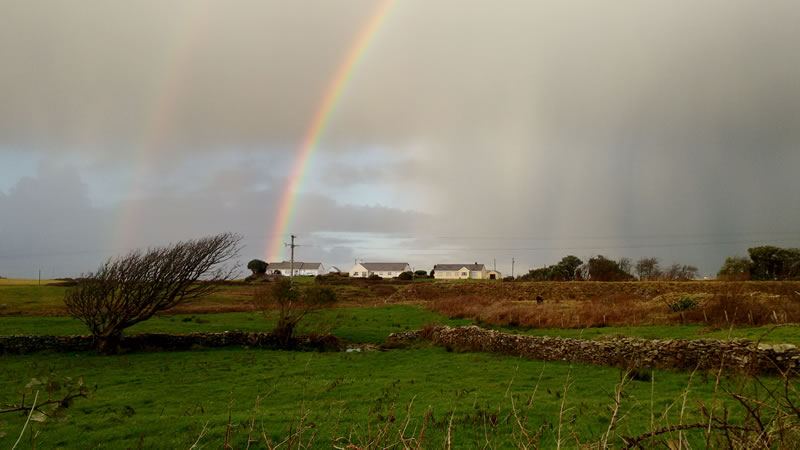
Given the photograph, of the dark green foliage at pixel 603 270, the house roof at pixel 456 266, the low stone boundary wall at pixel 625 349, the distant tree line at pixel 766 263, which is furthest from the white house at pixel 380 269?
the low stone boundary wall at pixel 625 349

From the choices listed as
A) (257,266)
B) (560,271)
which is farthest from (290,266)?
(560,271)

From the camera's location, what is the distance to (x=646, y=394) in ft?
46.3

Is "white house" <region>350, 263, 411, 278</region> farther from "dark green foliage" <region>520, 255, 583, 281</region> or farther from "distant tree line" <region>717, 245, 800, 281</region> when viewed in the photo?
"distant tree line" <region>717, 245, 800, 281</region>

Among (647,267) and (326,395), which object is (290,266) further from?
(326,395)

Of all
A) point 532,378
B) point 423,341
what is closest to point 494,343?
point 423,341

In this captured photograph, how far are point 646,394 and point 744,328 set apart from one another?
1293cm

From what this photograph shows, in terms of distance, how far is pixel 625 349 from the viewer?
1975 cm

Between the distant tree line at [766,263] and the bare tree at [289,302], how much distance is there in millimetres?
62104

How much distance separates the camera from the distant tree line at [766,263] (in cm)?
7331

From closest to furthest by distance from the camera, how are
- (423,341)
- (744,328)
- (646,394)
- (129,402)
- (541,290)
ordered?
(646,394), (129,402), (744,328), (423,341), (541,290)

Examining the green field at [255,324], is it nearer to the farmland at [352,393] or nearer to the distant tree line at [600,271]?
the farmland at [352,393]

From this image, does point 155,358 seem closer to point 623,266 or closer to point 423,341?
point 423,341

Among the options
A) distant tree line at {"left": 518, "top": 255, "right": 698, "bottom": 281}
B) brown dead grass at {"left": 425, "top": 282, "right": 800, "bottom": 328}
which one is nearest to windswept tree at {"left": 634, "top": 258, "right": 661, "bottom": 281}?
distant tree line at {"left": 518, "top": 255, "right": 698, "bottom": 281}

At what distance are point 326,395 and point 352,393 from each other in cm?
76
